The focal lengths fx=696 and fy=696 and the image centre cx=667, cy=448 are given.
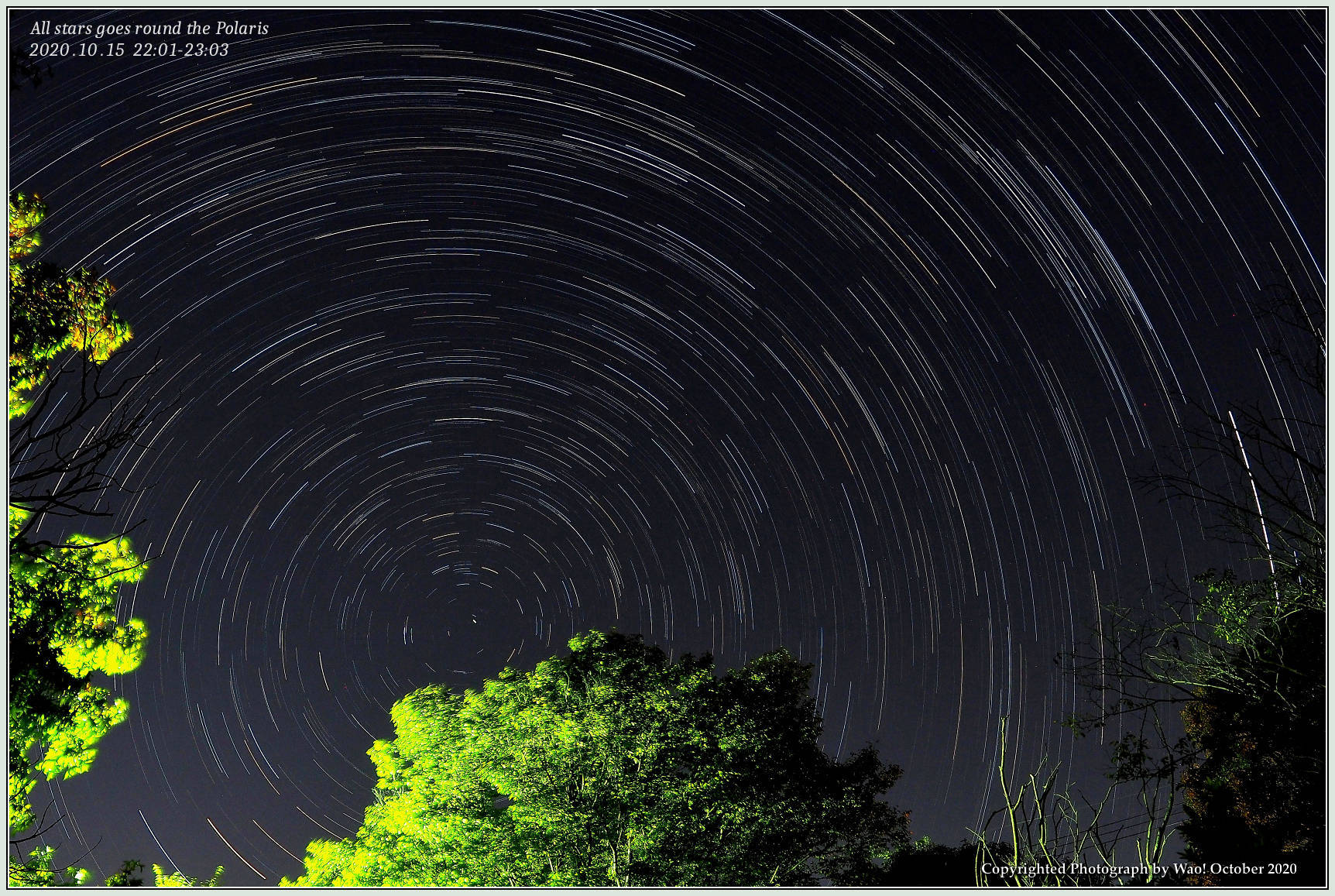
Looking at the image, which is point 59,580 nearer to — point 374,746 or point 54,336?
point 54,336

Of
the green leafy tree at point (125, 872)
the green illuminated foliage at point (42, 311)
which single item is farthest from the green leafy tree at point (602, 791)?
the green illuminated foliage at point (42, 311)

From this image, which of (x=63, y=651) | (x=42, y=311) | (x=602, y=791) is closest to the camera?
(x=42, y=311)

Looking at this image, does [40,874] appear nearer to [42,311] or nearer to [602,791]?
[42,311]

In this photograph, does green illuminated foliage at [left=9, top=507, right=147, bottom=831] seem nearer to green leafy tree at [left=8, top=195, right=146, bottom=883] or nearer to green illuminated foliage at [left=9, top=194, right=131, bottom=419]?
green leafy tree at [left=8, top=195, right=146, bottom=883]

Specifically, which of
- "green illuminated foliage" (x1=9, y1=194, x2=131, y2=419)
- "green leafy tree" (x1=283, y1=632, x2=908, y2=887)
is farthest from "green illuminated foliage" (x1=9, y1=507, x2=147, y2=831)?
"green leafy tree" (x1=283, y1=632, x2=908, y2=887)

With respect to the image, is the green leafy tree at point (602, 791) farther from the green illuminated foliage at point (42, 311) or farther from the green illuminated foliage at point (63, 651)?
the green illuminated foliage at point (42, 311)

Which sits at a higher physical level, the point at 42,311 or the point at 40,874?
the point at 42,311

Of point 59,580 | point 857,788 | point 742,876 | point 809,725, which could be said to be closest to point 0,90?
point 59,580

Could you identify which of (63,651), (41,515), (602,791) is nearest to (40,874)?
(63,651)

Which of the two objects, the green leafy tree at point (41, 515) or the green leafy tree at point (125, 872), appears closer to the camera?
the green leafy tree at point (41, 515)
